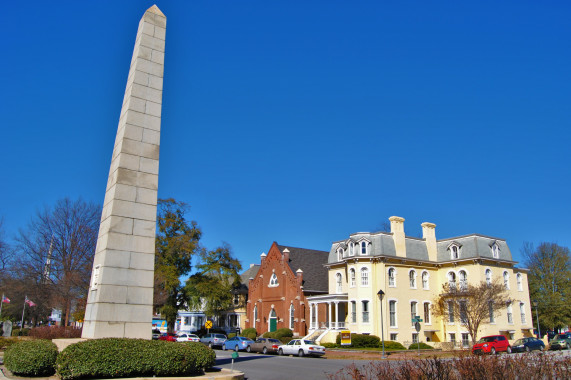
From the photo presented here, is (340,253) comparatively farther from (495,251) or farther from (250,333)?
(495,251)

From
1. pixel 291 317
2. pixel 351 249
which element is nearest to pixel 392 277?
pixel 351 249

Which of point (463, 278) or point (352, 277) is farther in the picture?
point (463, 278)

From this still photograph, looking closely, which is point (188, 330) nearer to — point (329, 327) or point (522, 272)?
point (329, 327)

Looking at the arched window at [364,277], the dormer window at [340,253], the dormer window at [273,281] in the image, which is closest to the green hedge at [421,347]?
the arched window at [364,277]

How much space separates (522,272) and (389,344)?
19398mm

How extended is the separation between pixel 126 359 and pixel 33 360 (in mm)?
3010

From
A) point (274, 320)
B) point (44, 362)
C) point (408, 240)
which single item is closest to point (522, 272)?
point (408, 240)

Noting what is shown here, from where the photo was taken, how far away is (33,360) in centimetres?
1471

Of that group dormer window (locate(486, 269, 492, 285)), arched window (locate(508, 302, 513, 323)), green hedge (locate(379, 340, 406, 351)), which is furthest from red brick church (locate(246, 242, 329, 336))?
arched window (locate(508, 302, 513, 323))

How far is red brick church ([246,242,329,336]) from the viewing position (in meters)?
50.7

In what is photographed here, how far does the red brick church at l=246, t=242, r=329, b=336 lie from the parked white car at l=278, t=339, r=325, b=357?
13.8 meters

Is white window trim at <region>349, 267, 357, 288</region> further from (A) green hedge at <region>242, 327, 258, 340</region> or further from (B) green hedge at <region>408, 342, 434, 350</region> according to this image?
(A) green hedge at <region>242, 327, 258, 340</region>

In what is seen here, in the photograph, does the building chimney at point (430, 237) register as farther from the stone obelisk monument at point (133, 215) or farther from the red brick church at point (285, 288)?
the stone obelisk monument at point (133, 215)

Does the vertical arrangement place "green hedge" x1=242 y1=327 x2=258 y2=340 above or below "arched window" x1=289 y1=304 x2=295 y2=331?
below
